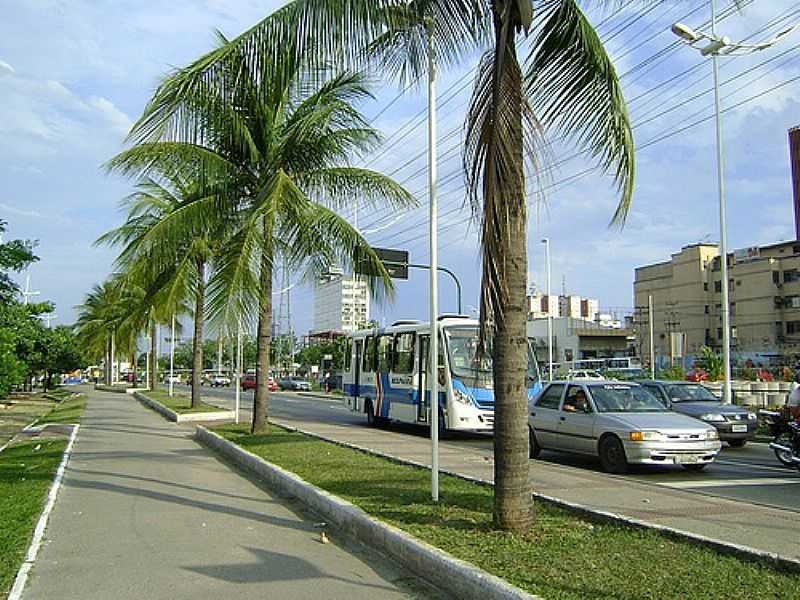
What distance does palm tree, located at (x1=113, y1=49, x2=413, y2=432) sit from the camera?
1407 cm

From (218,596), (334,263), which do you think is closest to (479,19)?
(218,596)

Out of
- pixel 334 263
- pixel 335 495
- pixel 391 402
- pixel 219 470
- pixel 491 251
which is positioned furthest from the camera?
pixel 391 402

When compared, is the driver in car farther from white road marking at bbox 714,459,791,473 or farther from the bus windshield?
the bus windshield

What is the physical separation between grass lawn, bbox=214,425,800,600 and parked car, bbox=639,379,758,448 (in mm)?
8984

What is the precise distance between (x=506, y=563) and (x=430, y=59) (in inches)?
219

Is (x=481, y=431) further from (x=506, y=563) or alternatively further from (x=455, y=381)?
(x=506, y=563)

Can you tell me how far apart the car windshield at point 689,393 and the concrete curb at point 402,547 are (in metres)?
10.8

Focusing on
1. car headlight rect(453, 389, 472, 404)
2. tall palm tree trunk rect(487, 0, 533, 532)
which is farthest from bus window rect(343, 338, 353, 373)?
tall palm tree trunk rect(487, 0, 533, 532)

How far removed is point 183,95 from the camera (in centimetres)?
834

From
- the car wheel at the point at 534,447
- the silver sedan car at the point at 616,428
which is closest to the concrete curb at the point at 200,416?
the car wheel at the point at 534,447

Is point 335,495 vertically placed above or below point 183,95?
below

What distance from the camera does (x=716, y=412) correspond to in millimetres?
17672

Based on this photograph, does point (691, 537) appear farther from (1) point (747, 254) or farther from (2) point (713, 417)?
(1) point (747, 254)

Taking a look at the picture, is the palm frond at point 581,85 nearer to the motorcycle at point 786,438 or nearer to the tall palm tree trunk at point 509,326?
the tall palm tree trunk at point 509,326
